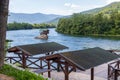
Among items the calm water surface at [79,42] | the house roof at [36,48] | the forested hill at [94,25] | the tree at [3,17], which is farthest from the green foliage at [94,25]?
the tree at [3,17]

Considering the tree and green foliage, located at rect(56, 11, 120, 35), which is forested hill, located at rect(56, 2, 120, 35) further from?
the tree

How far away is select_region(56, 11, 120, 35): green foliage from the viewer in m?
91.2

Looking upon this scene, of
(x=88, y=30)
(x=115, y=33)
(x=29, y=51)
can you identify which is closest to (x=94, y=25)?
(x=88, y=30)

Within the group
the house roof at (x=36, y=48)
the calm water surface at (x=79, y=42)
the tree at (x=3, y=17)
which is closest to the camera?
the tree at (x=3, y=17)

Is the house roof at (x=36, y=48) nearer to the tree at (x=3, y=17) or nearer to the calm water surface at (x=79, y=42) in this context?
the tree at (x=3, y=17)

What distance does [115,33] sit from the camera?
88.4 m

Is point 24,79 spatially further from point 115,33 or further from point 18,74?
point 115,33

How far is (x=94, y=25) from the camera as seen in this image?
316 ft

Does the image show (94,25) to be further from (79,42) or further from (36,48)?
(36,48)

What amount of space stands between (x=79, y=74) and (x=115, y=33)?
7241 cm

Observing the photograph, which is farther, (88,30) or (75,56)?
(88,30)

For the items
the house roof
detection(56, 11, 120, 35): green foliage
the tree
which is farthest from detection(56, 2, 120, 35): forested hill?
the tree

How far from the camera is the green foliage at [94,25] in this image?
91.2m

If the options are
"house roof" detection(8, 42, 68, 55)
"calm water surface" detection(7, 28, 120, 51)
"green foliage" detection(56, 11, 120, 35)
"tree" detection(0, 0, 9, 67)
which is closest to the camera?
"tree" detection(0, 0, 9, 67)
